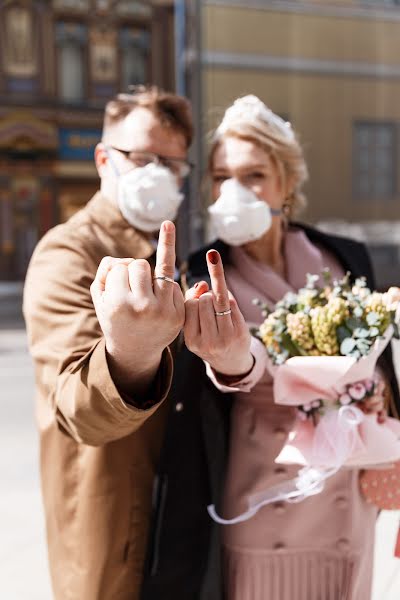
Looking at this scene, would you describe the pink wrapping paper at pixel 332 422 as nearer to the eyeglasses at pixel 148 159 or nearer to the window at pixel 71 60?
the eyeglasses at pixel 148 159

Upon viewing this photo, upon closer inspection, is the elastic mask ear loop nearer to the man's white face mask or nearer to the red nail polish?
the man's white face mask

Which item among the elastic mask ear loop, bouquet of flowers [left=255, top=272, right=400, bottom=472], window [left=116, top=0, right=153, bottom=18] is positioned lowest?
bouquet of flowers [left=255, top=272, right=400, bottom=472]

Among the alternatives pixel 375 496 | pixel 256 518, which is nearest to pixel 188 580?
pixel 256 518

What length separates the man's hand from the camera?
3.38ft

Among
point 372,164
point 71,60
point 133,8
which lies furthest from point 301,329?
point 133,8

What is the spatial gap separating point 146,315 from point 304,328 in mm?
549

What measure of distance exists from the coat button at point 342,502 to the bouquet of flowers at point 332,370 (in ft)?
0.51

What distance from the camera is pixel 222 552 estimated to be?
1677 mm

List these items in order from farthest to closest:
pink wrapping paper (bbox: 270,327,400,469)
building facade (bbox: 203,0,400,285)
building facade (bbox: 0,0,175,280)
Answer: building facade (bbox: 0,0,175,280)
building facade (bbox: 203,0,400,285)
pink wrapping paper (bbox: 270,327,400,469)

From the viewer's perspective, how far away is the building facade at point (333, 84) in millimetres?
13570

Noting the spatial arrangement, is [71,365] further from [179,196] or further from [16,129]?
[16,129]

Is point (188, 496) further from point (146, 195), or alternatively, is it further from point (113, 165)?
point (113, 165)

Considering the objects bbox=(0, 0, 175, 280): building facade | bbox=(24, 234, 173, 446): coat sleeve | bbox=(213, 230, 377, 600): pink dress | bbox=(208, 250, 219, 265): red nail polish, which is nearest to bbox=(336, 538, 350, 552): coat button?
bbox=(213, 230, 377, 600): pink dress

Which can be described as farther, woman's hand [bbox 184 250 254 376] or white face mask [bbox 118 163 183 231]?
white face mask [bbox 118 163 183 231]
